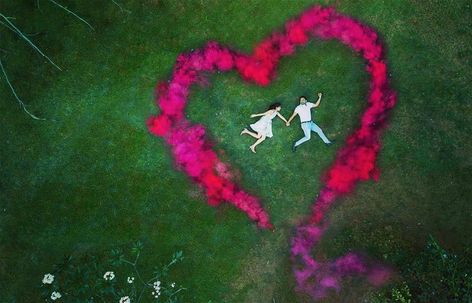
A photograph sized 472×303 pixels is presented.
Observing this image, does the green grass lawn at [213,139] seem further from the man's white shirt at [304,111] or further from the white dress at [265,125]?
the man's white shirt at [304,111]

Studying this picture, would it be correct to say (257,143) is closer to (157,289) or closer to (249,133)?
(249,133)

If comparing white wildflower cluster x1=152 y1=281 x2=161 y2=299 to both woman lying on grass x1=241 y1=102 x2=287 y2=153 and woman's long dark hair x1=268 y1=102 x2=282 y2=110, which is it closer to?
woman lying on grass x1=241 y1=102 x2=287 y2=153

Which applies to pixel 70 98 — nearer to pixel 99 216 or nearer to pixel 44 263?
pixel 99 216

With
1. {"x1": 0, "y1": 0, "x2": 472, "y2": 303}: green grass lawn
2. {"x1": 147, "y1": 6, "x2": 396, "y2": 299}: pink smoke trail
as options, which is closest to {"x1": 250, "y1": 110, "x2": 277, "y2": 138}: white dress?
{"x1": 0, "y1": 0, "x2": 472, "y2": 303}: green grass lawn

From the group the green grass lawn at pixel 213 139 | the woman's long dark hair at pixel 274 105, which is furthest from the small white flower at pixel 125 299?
the woman's long dark hair at pixel 274 105

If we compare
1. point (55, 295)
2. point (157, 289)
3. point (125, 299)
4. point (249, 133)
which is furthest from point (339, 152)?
point (55, 295)

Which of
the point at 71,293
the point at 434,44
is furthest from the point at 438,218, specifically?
the point at 71,293
